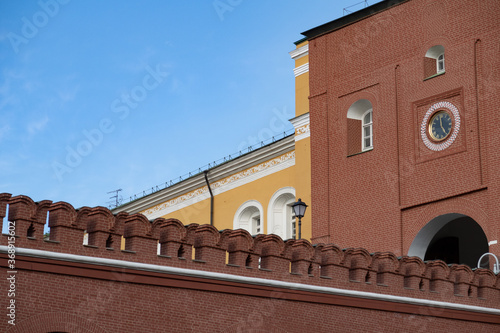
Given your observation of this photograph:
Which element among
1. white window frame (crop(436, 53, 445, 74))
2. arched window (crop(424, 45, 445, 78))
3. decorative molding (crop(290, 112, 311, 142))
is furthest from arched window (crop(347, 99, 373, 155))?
white window frame (crop(436, 53, 445, 74))

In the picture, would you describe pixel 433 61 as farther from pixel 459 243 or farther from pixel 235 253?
pixel 235 253

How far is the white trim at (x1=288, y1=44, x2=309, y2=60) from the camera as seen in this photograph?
24.3 meters

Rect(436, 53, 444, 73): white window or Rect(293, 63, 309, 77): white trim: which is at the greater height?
Rect(293, 63, 309, 77): white trim

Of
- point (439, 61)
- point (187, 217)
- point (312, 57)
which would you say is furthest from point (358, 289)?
point (187, 217)

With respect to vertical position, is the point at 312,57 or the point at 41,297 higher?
the point at 312,57

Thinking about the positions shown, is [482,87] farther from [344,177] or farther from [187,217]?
[187,217]

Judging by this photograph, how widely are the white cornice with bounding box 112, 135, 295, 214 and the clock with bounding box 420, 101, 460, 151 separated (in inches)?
216

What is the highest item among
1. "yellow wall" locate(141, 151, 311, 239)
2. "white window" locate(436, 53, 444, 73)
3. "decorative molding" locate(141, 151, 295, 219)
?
"white window" locate(436, 53, 444, 73)

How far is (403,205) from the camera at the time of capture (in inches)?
808

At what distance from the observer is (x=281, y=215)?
1043 inches

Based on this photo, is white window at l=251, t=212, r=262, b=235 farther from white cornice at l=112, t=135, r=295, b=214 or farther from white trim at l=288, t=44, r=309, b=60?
white trim at l=288, t=44, r=309, b=60

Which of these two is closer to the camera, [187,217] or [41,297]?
[41,297]

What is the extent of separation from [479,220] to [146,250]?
848cm

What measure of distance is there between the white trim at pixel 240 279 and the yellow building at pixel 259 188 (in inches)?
263
